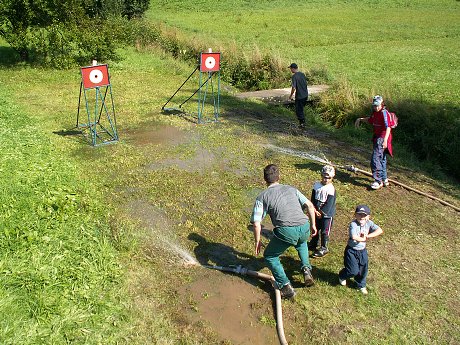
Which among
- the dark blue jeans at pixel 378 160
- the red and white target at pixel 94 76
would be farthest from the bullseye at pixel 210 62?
the dark blue jeans at pixel 378 160

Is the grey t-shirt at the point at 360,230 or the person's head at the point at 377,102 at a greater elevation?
the person's head at the point at 377,102

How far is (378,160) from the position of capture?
8711 millimetres

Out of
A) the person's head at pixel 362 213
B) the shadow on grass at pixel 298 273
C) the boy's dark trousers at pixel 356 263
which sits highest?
the person's head at pixel 362 213

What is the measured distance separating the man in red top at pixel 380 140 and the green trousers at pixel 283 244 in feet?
12.7

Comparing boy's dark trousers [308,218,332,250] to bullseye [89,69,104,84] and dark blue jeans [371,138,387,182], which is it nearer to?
dark blue jeans [371,138,387,182]

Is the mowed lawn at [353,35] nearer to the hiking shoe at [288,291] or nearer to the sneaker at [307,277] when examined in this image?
the sneaker at [307,277]

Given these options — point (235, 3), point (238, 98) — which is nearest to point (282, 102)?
point (238, 98)

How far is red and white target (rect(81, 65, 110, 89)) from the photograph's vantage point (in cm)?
1045

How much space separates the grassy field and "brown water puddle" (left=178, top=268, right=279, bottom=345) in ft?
0.07

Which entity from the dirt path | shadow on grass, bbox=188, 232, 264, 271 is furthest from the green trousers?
the dirt path

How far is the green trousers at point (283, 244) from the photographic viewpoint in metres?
5.24

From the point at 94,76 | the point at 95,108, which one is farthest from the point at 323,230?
the point at 95,108

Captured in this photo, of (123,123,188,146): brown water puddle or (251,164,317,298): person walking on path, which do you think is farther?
(123,123,188,146): brown water puddle

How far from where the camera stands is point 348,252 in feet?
18.5
